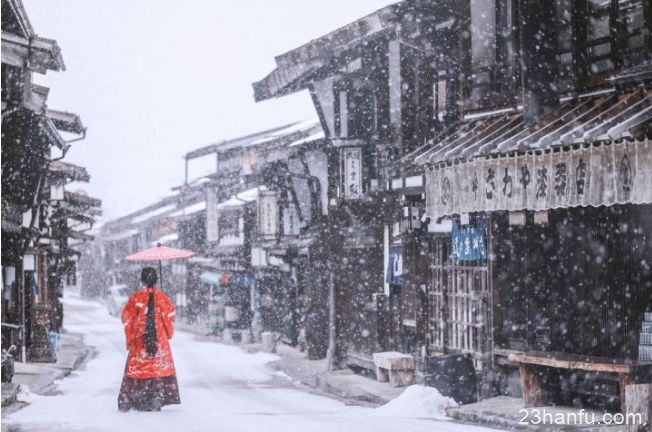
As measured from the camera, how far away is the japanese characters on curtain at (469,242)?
16.4 m

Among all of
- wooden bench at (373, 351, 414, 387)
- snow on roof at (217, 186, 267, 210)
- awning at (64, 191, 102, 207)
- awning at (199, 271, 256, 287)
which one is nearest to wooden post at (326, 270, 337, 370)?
wooden bench at (373, 351, 414, 387)

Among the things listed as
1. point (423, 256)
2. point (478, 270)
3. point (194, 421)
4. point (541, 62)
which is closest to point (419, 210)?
point (423, 256)

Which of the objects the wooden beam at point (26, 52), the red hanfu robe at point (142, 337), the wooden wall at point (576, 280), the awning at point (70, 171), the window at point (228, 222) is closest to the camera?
the wooden wall at point (576, 280)

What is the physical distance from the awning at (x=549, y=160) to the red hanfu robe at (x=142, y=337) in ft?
17.4

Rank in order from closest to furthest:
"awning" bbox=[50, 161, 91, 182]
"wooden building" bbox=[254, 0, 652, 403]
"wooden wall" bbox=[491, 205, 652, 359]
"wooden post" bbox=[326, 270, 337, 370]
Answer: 1. "wooden building" bbox=[254, 0, 652, 403]
2. "wooden wall" bbox=[491, 205, 652, 359]
3. "wooden post" bbox=[326, 270, 337, 370]
4. "awning" bbox=[50, 161, 91, 182]

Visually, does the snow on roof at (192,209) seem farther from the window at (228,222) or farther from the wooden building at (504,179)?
the wooden building at (504,179)

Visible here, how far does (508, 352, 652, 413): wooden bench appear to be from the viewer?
1188cm

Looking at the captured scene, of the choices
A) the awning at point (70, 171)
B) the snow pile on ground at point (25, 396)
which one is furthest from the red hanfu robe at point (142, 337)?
the awning at point (70, 171)

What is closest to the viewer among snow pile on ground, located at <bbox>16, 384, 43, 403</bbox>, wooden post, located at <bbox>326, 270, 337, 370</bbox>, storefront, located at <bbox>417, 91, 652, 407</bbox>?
storefront, located at <bbox>417, 91, 652, 407</bbox>

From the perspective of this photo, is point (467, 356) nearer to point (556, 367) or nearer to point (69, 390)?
point (556, 367)

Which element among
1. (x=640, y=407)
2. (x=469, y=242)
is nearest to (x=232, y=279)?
(x=469, y=242)

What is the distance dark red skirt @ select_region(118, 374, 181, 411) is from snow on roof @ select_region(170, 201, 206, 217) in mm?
35850

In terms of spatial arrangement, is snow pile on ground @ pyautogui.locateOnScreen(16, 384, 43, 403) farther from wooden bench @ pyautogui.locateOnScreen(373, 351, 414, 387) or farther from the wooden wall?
the wooden wall

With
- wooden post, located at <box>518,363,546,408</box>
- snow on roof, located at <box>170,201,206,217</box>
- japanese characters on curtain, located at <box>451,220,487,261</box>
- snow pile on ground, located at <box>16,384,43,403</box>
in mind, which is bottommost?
snow pile on ground, located at <box>16,384,43,403</box>
